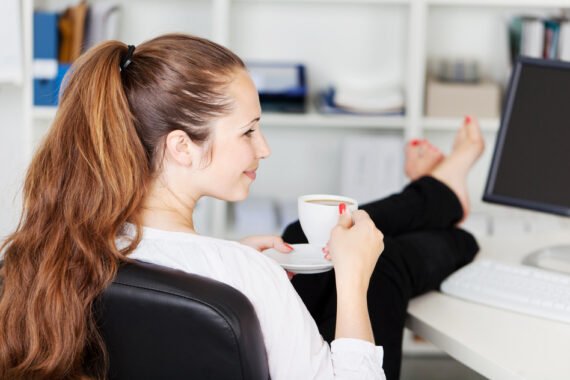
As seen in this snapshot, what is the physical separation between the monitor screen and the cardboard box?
1014mm

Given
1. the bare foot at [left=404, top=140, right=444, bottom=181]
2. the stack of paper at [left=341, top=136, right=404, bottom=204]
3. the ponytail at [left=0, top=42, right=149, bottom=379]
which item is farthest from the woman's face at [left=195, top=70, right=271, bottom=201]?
the stack of paper at [left=341, top=136, right=404, bottom=204]

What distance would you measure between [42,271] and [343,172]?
1931mm

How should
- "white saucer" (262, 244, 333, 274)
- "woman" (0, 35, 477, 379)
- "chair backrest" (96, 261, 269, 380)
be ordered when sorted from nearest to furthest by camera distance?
1. "chair backrest" (96, 261, 269, 380)
2. "woman" (0, 35, 477, 379)
3. "white saucer" (262, 244, 333, 274)

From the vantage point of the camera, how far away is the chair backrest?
1.05 m

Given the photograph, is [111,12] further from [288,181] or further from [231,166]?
[231,166]

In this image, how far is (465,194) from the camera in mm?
2107

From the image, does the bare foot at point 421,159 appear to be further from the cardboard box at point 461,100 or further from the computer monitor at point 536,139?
the cardboard box at point 461,100

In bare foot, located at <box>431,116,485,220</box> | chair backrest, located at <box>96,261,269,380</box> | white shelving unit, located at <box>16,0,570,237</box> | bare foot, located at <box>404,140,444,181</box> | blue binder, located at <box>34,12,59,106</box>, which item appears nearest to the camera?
chair backrest, located at <box>96,261,269,380</box>

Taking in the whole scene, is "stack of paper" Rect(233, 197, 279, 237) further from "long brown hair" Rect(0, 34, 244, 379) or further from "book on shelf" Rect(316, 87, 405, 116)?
"long brown hair" Rect(0, 34, 244, 379)

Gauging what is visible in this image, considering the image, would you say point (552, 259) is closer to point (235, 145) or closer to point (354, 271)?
point (354, 271)

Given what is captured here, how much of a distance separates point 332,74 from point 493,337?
1828 millimetres

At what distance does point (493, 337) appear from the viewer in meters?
1.45

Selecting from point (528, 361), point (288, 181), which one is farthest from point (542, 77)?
point (288, 181)

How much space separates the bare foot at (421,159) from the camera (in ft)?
7.61
